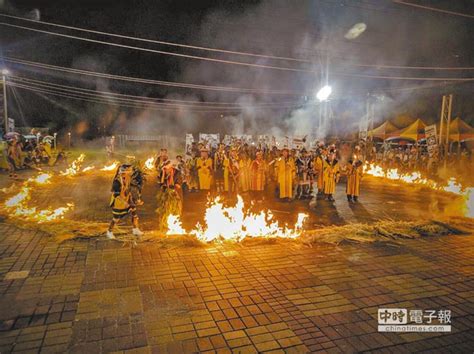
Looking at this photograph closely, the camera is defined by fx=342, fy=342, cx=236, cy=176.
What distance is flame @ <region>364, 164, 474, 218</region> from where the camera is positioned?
35.9 feet

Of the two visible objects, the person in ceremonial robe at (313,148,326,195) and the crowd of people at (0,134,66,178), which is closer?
the person in ceremonial robe at (313,148,326,195)

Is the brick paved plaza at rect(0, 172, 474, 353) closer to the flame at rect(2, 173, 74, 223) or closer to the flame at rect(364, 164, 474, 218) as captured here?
the flame at rect(2, 173, 74, 223)

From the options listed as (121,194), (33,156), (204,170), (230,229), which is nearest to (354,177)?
(204,170)

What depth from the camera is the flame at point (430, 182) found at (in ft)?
35.9

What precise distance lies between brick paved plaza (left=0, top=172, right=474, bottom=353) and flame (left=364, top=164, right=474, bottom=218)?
173 inches

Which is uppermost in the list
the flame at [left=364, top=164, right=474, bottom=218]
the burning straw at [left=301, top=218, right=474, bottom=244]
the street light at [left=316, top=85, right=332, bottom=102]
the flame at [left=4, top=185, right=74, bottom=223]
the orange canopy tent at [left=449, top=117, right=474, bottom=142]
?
the street light at [left=316, top=85, right=332, bottom=102]

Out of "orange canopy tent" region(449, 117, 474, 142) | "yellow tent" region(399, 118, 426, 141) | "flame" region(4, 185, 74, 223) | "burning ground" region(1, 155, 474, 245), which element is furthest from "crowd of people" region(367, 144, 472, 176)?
"flame" region(4, 185, 74, 223)

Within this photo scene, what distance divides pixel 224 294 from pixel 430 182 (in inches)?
615

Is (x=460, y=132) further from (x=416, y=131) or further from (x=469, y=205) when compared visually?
(x=469, y=205)

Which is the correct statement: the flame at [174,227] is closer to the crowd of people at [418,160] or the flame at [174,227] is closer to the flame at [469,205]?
the flame at [469,205]

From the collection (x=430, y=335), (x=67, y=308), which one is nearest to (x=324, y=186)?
(x=430, y=335)

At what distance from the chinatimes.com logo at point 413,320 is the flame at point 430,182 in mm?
7011

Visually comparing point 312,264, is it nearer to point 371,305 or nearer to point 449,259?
point 371,305

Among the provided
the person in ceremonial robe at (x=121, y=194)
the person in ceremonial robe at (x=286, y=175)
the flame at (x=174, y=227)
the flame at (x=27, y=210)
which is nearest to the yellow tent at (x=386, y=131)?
the person in ceremonial robe at (x=286, y=175)
